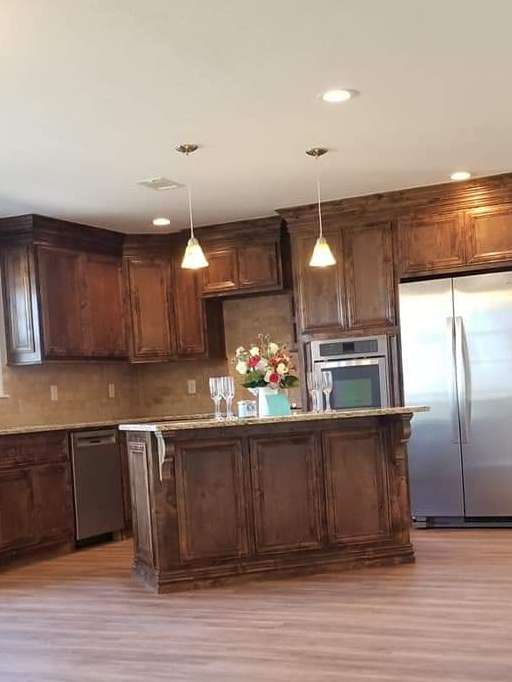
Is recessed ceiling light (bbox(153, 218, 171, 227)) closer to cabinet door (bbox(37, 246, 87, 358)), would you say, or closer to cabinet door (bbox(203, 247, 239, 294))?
cabinet door (bbox(203, 247, 239, 294))

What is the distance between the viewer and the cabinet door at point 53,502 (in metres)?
5.82

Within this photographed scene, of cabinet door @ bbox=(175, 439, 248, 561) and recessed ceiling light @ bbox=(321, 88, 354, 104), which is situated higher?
recessed ceiling light @ bbox=(321, 88, 354, 104)

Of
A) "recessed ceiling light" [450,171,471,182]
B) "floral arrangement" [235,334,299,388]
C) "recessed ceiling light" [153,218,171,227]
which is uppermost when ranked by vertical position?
"recessed ceiling light" [450,171,471,182]

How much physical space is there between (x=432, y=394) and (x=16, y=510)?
2.98 m

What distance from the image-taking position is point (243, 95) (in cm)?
392

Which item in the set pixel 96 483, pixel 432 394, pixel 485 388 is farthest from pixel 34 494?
pixel 485 388

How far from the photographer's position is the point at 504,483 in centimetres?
585

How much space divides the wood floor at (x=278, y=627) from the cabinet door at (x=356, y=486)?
0.26 metres

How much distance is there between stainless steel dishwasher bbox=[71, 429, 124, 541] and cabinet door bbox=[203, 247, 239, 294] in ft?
4.87

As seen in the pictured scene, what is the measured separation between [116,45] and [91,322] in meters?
3.70

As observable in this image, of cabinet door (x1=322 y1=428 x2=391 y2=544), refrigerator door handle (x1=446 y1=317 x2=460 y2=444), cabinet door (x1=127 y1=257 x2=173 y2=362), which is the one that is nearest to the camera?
cabinet door (x1=322 y1=428 x2=391 y2=544)

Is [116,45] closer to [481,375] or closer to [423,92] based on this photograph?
[423,92]

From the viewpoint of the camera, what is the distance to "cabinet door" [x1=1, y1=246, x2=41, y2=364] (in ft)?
20.7

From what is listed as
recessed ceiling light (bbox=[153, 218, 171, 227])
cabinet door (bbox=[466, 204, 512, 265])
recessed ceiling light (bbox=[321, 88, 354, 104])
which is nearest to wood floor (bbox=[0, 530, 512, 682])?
cabinet door (bbox=[466, 204, 512, 265])
